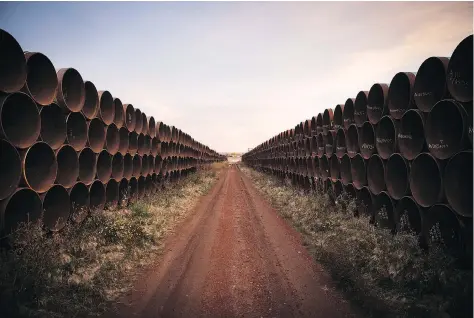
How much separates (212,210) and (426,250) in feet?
25.2

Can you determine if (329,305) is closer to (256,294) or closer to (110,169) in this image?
(256,294)

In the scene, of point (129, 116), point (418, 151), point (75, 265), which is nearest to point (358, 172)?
point (418, 151)

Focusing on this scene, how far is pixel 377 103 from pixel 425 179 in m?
2.55

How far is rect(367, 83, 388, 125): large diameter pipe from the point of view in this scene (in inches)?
283

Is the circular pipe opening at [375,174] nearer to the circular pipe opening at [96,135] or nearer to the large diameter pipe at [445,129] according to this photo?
the large diameter pipe at [445,129]

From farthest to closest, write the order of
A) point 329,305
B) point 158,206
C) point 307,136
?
point 307,136 → point 158,206 → point 329,305

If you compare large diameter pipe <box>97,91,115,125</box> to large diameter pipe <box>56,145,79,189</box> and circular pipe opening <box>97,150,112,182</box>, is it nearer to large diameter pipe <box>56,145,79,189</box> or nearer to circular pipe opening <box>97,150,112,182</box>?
circular pipe opening <box>97,150,112,182</box>

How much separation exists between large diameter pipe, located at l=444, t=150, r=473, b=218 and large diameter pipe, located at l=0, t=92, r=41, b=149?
699cm

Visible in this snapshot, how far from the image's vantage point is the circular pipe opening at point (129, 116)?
1102 centimetres

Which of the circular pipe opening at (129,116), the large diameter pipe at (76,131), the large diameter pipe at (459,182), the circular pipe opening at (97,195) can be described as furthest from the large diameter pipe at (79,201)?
the large diameter pipe at (459,182)

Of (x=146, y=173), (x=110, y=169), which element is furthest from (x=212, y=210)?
(x=110, y=169)

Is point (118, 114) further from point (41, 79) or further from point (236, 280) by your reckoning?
A: point (236, 280)

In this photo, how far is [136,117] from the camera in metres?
12.3

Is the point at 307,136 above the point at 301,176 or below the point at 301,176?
above
